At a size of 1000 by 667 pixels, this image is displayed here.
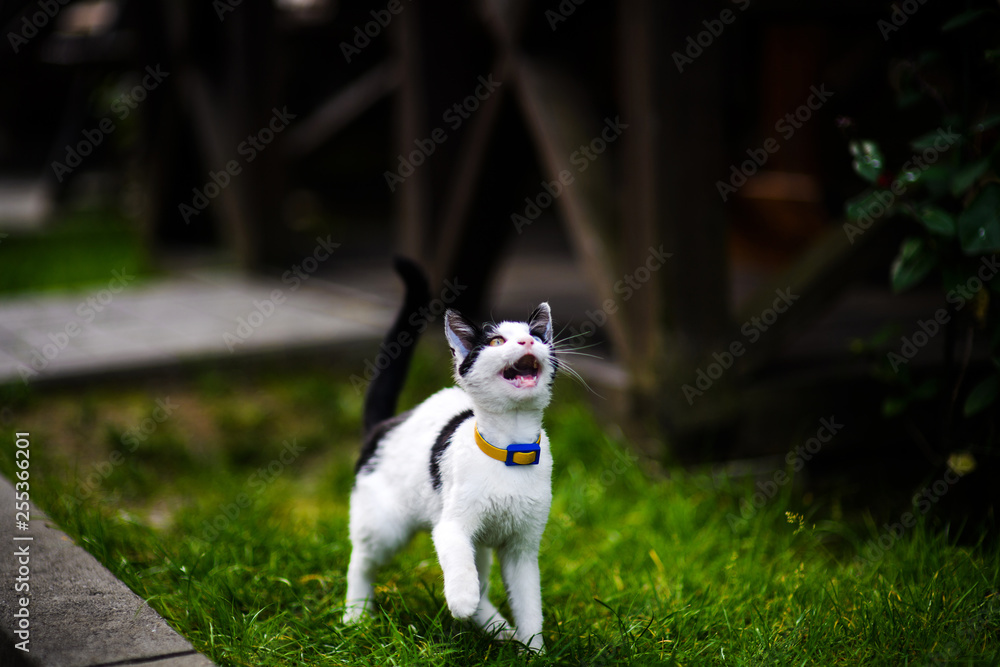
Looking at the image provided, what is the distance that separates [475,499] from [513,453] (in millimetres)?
107

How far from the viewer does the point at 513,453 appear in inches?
65.6

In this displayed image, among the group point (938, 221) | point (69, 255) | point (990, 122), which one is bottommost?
point (69, 255)

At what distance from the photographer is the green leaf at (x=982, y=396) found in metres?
2.27

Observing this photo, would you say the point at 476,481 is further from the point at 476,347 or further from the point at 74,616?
the point at 74,616

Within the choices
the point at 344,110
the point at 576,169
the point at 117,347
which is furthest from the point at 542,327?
the point at 344,110

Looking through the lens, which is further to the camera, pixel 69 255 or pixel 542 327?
pixel 69 255

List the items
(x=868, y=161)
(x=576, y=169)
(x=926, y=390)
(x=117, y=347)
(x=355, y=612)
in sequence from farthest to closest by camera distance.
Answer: (x=117, y=347) < (x=576, y=169) < (x=926, y=390) < (x=868, y=161) < (x=355, y=612)

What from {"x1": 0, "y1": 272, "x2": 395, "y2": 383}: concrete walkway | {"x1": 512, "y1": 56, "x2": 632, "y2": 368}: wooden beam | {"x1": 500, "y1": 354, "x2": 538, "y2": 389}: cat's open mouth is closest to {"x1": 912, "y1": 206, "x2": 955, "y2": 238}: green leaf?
{"x1": 512, "y1": 56, "x2": 632, "y2": 368}: wooden beam

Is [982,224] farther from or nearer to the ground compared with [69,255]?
farther from the ground

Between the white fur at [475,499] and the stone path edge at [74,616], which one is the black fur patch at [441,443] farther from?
the stone path edge at [74,616]

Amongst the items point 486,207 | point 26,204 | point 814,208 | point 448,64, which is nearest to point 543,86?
point 486,207

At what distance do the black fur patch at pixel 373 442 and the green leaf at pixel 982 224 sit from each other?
1.35 meters

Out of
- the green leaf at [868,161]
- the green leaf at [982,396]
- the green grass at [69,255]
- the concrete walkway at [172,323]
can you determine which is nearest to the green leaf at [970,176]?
the green leaf at [868,161]

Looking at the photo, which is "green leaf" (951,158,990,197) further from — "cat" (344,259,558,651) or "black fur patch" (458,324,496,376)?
"black fur patch" (458,324,496,376)
